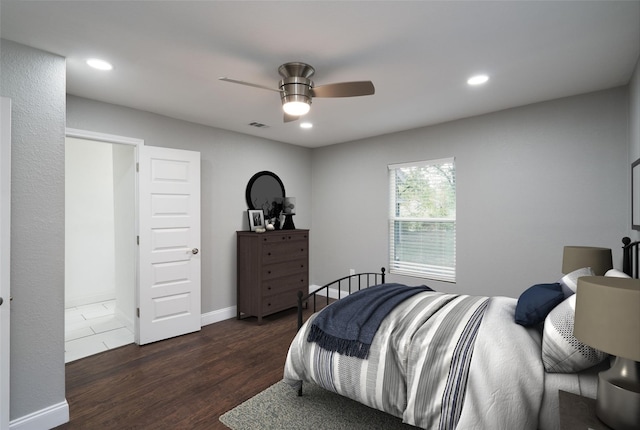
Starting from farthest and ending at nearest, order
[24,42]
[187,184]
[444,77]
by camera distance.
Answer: [187,184] < [444,77] < [24,42]

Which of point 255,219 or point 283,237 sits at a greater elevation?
point 255,219

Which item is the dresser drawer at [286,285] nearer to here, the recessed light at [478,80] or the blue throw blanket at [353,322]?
the blue throw blanket at [353,322]

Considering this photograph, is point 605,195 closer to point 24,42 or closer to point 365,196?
point 365,196

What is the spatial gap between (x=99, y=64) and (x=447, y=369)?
3.18m

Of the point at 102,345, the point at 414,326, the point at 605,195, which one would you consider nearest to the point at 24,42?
the point at 102,345

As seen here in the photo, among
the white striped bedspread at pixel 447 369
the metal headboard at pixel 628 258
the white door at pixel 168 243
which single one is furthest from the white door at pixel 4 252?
the metal headboard at pixel 628 258

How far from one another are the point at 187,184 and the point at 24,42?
6.20 ft

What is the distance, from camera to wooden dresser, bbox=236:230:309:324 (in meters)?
4.11

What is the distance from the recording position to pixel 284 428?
2.12 meters

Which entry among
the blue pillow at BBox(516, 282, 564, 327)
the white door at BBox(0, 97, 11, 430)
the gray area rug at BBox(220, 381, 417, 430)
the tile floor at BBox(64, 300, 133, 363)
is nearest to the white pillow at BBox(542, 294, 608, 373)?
the blue pillow at BBox(516, 282, 564, 327)

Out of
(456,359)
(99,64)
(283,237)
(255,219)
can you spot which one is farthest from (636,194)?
(99,64)

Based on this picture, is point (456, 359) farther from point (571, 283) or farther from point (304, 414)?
point (304, 414)

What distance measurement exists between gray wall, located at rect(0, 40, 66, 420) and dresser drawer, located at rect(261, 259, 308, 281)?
2.20 meters

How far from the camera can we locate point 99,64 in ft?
8.00
